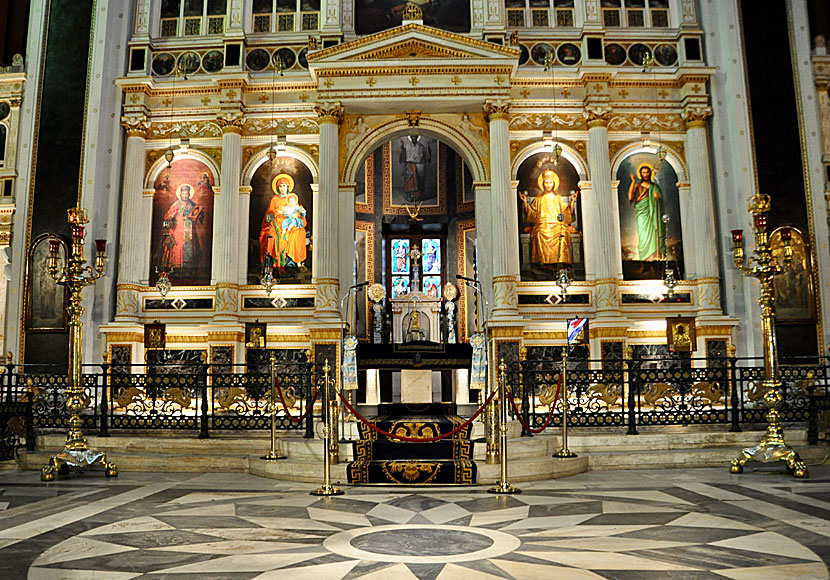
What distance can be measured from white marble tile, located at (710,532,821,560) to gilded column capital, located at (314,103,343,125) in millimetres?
13230

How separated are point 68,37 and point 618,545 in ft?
57.2

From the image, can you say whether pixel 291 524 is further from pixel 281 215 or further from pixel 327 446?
pixel 281 215

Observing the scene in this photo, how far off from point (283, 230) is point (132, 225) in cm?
344

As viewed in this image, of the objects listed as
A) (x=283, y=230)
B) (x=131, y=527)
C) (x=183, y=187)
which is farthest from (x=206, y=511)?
(x=183, y=187)

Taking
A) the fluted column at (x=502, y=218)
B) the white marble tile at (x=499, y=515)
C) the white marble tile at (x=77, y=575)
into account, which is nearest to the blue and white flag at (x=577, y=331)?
the fluted column at (x=502, y=218)

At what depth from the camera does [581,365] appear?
1555 centimetres

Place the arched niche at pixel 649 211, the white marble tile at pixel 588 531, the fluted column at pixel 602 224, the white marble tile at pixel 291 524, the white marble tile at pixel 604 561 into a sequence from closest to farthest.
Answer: the white marble tile at pixel 604 561, the white marble tile at pixel 588 531, the white marble tile at pixel 291 524, the fluted column at pixel 602 224, the arched niche at pixel 649 211

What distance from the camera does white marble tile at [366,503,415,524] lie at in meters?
6.20

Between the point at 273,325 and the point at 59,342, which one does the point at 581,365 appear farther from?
the point at 59,342

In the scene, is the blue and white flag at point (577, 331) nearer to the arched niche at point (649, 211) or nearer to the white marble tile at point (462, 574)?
the arched niche at point (649, 211)

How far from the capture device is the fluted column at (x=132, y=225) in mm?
15922

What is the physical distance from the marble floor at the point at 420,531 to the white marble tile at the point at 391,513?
0.02 metres

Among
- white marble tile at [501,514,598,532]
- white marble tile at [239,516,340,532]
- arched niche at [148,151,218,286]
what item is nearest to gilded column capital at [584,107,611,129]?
arched niche at [148,151,218,286]

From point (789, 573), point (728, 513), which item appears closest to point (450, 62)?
point (728, 513)
